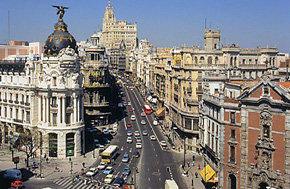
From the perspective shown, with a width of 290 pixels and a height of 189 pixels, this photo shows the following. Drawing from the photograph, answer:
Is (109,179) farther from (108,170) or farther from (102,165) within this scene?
(102,165)

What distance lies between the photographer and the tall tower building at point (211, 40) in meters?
114

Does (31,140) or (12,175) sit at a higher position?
(31,140)

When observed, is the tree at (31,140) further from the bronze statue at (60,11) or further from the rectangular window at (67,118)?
the bronze statue at (60,11)

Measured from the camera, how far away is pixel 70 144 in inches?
3772

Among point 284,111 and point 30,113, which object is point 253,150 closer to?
point 284,111

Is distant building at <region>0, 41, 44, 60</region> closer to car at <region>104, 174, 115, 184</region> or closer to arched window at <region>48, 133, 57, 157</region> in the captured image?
arched window at <region>48, 133, 57, 157</region>

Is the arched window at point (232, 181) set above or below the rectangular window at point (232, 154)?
below

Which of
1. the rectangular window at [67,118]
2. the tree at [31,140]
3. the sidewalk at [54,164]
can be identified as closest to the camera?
the sidewalk at [54,164]

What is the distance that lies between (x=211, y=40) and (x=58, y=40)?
46643 millimetres

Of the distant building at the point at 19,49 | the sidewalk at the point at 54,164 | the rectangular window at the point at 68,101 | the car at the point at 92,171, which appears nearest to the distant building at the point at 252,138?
the car at the point at 92,171

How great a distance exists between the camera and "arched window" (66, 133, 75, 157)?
313 feet

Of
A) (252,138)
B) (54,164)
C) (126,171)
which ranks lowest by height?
(54,164)

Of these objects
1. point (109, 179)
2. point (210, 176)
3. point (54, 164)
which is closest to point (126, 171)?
point (109, 179)

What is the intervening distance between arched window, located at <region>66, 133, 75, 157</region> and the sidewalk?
68.7 inches
